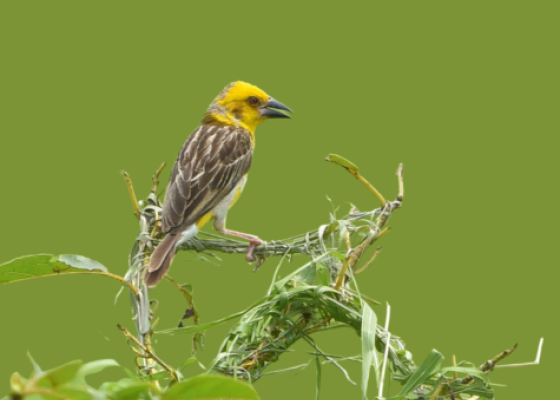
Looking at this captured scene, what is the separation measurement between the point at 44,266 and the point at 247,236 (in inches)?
59.6

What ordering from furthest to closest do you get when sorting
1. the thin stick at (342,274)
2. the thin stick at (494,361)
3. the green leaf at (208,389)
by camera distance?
1. the thin stick at (342,274)
2. the thin stick at (494,361)
3. the green leaf at (208,389)

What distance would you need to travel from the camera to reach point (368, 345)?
3.11m

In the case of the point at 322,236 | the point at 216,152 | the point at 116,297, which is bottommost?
the point at 116,297

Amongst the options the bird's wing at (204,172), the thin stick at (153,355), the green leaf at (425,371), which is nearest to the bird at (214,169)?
the bird's wing at (204,172)

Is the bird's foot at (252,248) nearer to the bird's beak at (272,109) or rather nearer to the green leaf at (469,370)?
the bird's beak at (272,109)

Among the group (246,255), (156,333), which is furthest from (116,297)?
(246,255)

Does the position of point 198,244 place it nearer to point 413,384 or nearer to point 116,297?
point 116,297

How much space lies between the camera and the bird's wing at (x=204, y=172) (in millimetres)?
4328

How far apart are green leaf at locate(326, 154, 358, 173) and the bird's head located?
1.40 m

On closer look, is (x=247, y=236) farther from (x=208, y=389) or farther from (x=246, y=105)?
(x=208, y=389)

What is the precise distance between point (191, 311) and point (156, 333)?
1.96 ft

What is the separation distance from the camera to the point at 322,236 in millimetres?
3848

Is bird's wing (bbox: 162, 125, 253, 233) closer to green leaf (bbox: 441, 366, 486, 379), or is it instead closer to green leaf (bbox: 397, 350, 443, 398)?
green leaf (bbox: 397, 350, 443, 398)

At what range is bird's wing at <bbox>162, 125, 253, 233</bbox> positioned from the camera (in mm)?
4328
